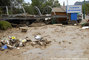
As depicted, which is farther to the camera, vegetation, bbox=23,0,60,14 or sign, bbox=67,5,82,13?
vegetation, bbox=23,0,60,14

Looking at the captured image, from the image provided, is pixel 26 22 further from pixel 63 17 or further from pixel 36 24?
pixel 63 17

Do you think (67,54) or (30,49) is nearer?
(67,54)

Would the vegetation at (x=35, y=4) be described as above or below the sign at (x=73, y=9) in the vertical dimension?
below

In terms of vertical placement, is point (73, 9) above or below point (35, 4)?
above

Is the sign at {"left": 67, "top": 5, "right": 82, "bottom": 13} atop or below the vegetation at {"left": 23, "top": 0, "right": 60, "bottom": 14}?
atop

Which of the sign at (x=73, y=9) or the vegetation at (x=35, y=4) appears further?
the vegetation at (x=35, y=4)

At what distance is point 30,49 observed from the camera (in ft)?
25.8

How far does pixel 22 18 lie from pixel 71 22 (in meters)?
5.99

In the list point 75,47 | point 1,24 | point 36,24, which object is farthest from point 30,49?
point 36,24

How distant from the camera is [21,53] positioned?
7.26 metres

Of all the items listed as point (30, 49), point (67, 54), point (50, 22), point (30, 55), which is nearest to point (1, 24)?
point (50, 22)

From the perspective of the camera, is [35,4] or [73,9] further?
[35,4]

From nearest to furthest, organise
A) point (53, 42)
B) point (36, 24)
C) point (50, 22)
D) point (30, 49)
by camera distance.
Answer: point (30, 49) → point (53, 42) → point (36, 24) → point (50, 22)

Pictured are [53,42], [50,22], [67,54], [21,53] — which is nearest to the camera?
[67,54]
